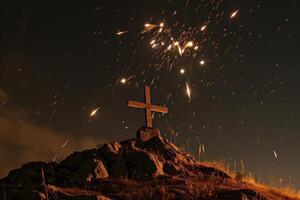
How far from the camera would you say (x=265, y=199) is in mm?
12633

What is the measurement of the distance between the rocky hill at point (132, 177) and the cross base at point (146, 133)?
20cm

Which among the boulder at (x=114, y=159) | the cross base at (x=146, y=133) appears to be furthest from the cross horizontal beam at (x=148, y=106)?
the boulder at (x=114, y=159)

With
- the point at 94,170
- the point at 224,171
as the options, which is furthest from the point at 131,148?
the point at 224,171

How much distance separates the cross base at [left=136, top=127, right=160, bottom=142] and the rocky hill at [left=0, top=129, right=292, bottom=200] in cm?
20

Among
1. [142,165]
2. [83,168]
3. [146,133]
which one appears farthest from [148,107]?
[83,168]

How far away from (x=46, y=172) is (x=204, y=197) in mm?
6451

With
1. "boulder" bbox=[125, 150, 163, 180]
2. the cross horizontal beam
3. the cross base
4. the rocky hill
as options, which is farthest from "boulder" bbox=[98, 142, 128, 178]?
the cross horizontal beam

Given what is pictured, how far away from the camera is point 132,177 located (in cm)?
1500

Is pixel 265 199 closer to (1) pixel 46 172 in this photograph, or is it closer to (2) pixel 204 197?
(2) pixel 204 197

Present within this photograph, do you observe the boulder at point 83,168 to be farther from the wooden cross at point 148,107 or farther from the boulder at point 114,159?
the wooden cross at point 148,107

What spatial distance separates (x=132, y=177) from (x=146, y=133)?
4311 millimetres

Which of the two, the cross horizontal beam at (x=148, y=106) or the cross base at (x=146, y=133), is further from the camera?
the cross horizontal beam at (x=148, y=106)

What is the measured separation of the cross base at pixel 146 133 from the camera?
61.6ft

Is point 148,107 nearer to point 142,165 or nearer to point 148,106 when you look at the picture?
point 148,106
